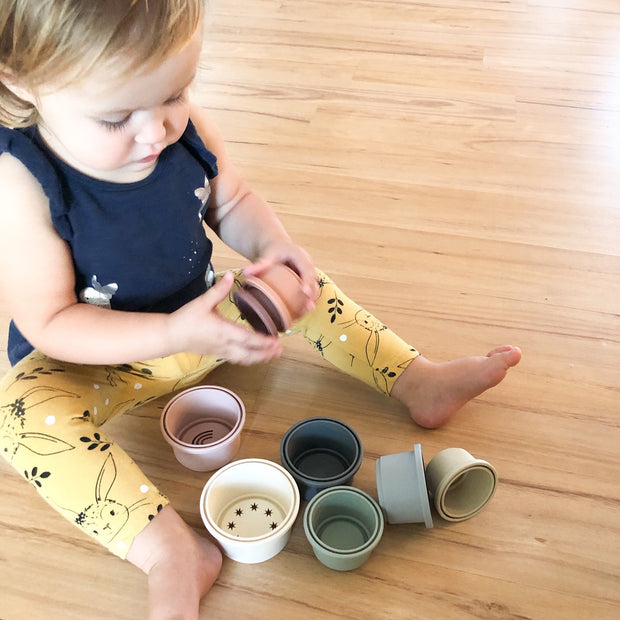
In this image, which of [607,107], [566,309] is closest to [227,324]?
[566,309]

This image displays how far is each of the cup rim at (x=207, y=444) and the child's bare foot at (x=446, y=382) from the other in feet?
0.68

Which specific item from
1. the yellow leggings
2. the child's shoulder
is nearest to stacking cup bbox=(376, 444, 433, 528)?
the yellow leggings

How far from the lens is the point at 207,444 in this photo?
853 mm

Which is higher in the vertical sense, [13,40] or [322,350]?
[13,40]

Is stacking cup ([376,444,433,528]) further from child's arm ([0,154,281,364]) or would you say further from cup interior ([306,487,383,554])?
child's arm ([0,154,281,364])

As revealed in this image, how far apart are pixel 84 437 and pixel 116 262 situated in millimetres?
195

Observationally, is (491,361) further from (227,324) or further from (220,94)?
(220,94)

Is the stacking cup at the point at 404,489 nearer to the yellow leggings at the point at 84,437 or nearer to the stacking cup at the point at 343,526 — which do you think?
the stacking cup at the point at 343,526

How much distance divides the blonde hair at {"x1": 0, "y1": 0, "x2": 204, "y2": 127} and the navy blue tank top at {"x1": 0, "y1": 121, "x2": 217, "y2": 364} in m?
0.12

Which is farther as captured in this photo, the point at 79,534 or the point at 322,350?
the point at 322,350

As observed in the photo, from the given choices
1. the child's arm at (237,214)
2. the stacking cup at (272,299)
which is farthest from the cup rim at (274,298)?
the child's arm at (237,214)

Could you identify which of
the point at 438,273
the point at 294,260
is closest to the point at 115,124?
the point at 294,260

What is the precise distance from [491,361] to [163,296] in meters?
0.42

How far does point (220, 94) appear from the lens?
155cm
